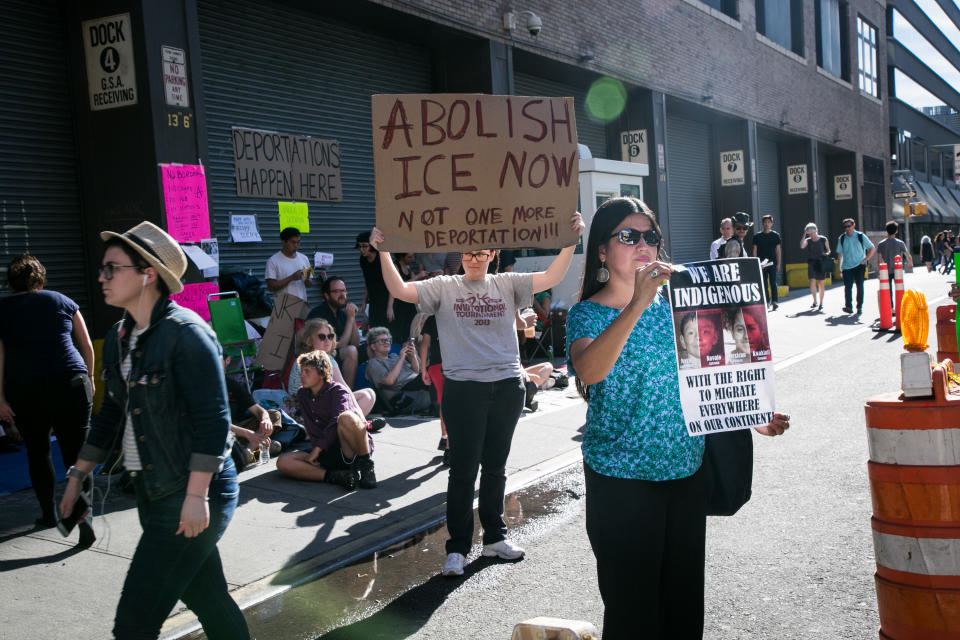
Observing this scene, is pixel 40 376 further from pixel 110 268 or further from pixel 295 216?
pixel 295 216

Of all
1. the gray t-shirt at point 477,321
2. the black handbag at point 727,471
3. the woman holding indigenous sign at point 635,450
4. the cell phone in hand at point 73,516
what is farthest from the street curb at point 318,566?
the black handbag at point 727,471

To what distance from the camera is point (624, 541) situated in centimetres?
289

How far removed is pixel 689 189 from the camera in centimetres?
2536

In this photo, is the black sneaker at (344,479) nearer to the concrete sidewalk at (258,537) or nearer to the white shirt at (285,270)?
the concrete sidewalk at (258,537)

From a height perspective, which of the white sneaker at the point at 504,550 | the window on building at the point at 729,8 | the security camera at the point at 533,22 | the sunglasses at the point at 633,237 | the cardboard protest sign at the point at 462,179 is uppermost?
the window on building at the point at 729,8

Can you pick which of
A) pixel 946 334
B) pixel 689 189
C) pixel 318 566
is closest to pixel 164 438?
pixel 318 566

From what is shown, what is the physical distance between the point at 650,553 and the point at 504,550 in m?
2.47

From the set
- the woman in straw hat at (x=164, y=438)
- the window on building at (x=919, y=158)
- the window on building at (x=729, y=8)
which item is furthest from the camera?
the window on building at (x=919, y=158)

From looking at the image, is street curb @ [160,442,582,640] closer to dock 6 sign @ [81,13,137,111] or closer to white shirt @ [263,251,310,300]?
white shirt @ [263,251,310,300]

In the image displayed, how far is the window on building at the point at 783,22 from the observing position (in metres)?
28.7

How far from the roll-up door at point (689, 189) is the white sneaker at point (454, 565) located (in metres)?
18.9

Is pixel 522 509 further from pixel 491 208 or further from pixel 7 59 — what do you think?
pixel 7 59

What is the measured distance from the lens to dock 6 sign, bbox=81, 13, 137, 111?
927 cm

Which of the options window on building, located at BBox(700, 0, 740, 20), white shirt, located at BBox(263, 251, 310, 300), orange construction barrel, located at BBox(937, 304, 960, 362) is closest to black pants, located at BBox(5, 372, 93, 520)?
white shirt, located at BBox(263, 251, 310, 300)
